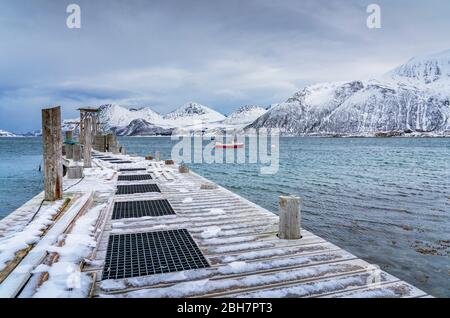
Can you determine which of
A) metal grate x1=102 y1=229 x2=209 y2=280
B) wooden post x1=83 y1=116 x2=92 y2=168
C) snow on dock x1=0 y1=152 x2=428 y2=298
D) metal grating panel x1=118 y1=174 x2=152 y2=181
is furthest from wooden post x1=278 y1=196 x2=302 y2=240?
wooden post x1=83 y1=116 x2=92 y2=168

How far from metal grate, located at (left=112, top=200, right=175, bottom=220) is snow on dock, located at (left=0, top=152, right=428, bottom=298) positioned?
6 cm

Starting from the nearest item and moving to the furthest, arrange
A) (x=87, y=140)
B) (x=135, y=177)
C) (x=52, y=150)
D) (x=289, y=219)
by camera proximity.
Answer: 1. (x=289, y=219)
2. (x=52, y=150)
3. (x=135, y=177)
4. (x=87, y=140)

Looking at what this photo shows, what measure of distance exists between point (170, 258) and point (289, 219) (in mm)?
2627

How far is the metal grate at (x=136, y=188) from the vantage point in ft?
39.4

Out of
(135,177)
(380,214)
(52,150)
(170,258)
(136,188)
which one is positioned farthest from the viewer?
(135,177)

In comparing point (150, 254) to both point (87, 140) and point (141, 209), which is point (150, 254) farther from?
point (87, 140)

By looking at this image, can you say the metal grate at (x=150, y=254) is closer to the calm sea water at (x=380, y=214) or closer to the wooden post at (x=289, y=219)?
the wooden post at (x=289, y=219)

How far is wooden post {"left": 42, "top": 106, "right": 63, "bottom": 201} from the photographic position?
9.01m

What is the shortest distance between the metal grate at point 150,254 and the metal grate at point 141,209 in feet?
5.73

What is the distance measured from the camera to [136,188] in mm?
12750

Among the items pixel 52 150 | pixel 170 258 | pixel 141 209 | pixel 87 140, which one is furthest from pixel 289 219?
pixel 87 140

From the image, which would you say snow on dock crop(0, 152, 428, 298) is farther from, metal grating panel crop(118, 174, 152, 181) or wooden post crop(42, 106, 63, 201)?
metal grating panel crop(118, 174, 152, 181)

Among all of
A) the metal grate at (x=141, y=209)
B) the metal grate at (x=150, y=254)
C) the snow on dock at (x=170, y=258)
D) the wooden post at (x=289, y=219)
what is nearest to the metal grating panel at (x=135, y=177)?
the metal grate at (x=141, y=209)
